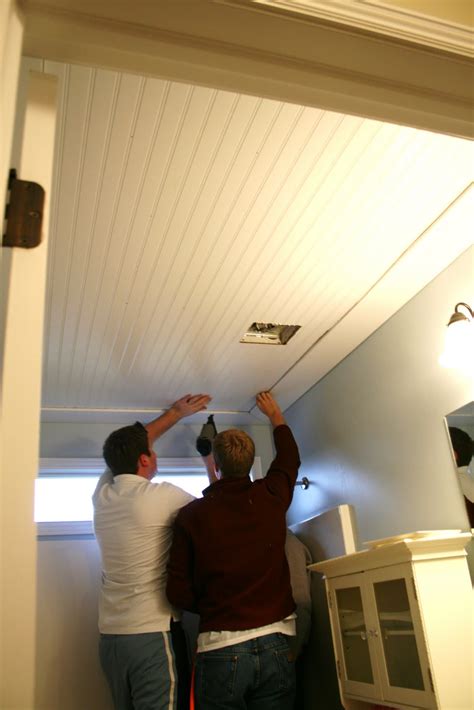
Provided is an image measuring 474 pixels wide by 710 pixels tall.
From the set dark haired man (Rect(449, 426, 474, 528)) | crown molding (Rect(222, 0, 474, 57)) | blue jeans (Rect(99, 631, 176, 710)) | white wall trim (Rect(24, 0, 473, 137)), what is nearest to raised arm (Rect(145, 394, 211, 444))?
blue jeans (Rect(99, 631, 176, 710))

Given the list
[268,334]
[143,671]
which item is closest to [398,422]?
[268,334]

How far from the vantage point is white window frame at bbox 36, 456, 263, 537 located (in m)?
3.19

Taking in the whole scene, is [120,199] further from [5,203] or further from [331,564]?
[331,564]

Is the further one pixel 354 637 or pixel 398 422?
pixel 398 422

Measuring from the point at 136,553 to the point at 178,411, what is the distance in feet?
4.09

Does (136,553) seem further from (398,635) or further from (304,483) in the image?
(304,483)

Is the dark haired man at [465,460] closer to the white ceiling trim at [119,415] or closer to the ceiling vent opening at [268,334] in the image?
the ceiling vent opening at [268,334]

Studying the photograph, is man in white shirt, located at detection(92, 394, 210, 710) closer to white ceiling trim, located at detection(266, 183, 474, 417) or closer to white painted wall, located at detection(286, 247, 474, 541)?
white painted wall, located at detection(286, 247, 474, 541)

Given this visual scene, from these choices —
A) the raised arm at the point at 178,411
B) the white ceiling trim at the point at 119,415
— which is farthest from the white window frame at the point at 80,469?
the raised arm at the point at 178,411

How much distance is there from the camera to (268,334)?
112 inches

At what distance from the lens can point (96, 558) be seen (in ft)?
8.79

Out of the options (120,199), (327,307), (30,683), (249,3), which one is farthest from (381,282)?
(30,683)

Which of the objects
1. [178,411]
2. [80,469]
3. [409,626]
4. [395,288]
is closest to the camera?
[409,626]

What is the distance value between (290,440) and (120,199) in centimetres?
119
